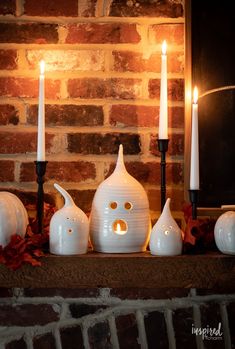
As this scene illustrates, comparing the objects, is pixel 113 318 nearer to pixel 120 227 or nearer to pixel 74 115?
pixel 120 227

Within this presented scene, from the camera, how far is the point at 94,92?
4.62 ft

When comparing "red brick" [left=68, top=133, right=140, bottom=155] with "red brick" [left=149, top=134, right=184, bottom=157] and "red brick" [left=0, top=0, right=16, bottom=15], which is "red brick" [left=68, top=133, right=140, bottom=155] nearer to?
"red brick" [left=149, top=134, right=184, bottom=157]

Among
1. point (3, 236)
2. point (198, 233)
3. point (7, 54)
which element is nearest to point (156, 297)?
point (198, 233)

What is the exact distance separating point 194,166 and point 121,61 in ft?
1.34

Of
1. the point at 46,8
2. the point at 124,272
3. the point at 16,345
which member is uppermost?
the point at 46,8

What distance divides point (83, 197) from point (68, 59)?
16.3 inches

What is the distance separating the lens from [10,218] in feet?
3.77

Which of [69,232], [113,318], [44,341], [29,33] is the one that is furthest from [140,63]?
[44,341]

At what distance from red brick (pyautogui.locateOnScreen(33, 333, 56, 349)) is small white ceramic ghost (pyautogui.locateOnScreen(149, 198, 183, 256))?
0.46 m

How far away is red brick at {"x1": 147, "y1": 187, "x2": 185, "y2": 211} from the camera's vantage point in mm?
1399

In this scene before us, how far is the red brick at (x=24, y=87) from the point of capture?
1.40m

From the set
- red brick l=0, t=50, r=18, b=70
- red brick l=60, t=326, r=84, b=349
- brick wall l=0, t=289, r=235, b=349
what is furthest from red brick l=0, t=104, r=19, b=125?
red brick l=60, t=326, r=84, b=349

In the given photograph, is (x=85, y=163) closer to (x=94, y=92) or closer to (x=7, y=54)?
(x=94, y=92)

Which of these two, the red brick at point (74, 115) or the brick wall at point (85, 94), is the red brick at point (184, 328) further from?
the red brick at point (74, 115)
